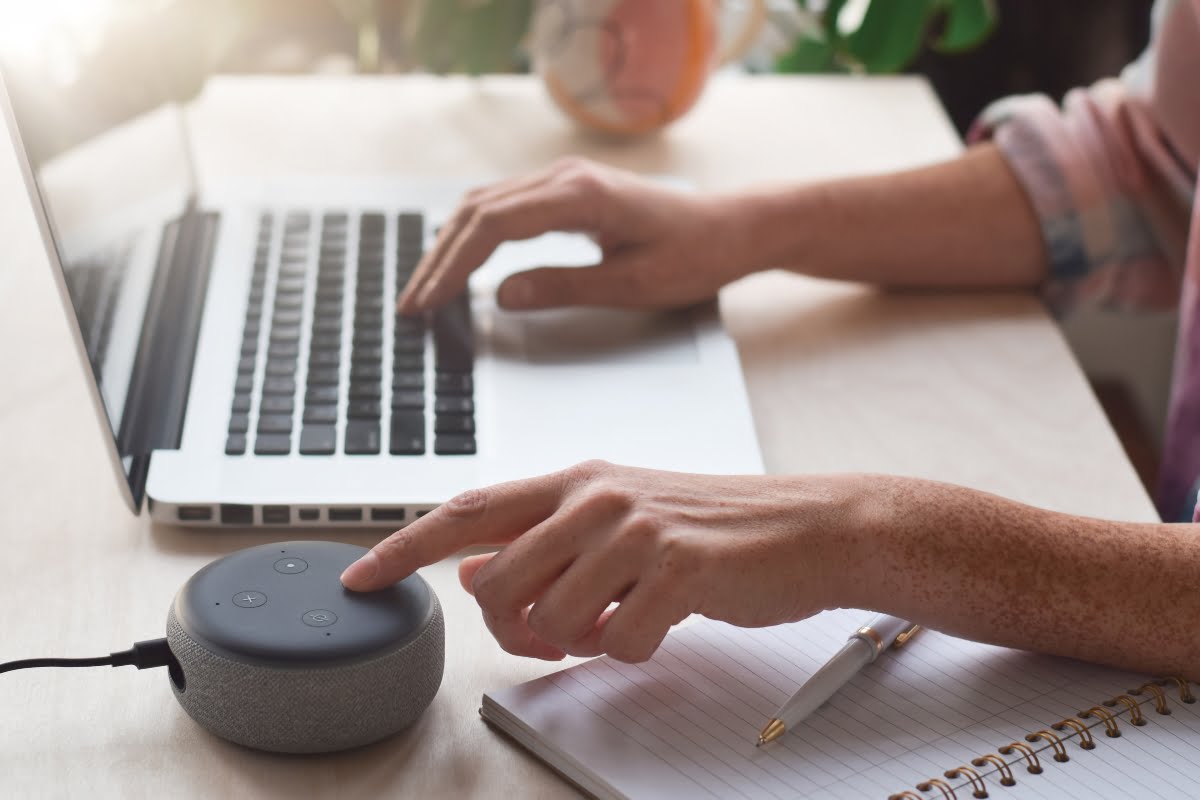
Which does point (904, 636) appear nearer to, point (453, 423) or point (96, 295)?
point (453, 423)

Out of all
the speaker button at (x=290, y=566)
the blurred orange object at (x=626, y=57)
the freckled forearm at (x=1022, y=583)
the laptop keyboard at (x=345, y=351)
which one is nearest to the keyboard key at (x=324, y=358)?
the laptop keyboard at (x=345, y=351)

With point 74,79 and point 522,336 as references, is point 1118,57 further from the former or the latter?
point 74,79

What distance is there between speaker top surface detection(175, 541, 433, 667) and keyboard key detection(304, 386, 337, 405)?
0.17 m

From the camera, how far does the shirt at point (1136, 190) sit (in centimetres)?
94

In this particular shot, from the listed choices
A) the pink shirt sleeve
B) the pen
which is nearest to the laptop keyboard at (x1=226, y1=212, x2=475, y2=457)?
the pen

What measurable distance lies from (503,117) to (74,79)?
1.58 ft

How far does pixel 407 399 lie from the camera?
2.52 feet

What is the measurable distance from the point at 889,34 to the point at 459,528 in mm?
971

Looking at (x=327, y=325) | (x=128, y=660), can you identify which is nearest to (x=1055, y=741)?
(x=128, y=660)

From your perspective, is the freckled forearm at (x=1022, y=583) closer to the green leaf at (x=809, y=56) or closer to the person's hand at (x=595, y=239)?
the person's hand at (x=595, y=239)

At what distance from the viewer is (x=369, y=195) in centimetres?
103

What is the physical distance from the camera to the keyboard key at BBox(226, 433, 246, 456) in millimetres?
713

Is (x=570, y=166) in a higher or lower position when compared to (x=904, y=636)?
higher

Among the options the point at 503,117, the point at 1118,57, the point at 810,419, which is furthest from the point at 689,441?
the point at 1118,57
